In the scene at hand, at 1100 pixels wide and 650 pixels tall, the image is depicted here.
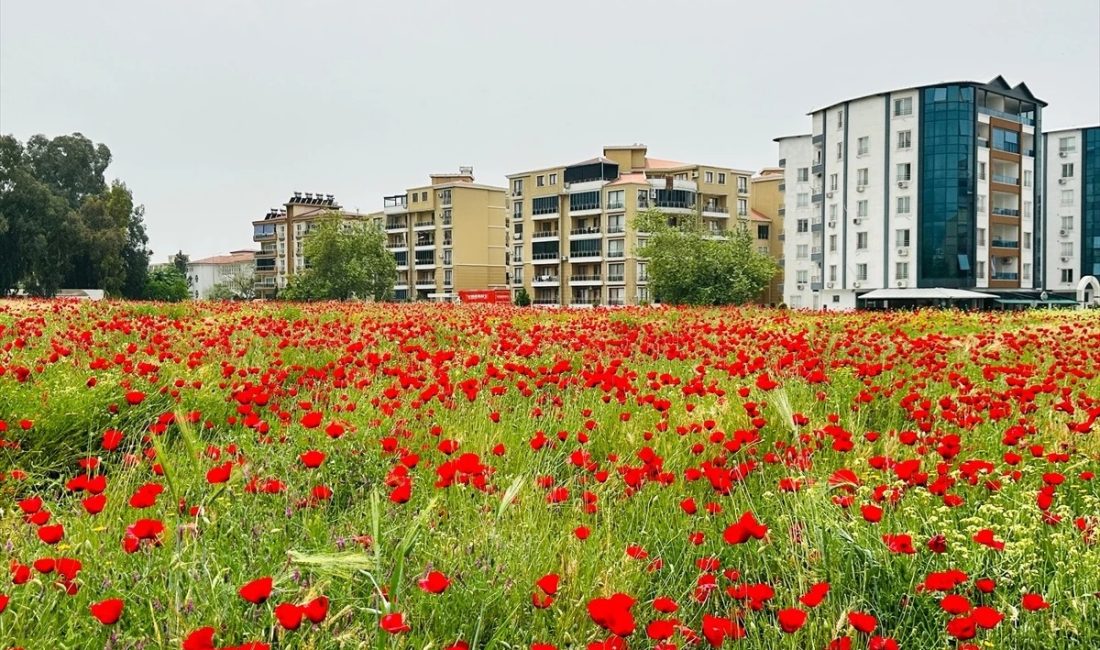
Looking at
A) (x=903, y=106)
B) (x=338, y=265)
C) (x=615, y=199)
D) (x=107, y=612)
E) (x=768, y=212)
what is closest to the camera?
(x=107, y=612)

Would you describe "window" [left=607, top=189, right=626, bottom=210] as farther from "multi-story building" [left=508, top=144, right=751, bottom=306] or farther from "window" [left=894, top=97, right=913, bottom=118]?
"window" [left=894, top=97, right=913, bottom=118]

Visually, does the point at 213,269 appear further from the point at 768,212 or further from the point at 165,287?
the point at 768,212

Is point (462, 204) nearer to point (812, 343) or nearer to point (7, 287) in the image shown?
point (7, 287)

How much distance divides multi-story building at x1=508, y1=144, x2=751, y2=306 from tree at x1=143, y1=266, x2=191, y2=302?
3503 centimetres

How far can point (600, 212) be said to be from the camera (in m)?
87.6

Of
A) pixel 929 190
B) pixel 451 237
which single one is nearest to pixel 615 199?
pixel 451 237

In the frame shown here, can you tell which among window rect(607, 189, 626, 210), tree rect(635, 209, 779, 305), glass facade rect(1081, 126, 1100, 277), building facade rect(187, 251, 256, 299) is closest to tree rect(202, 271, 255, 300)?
building facade rect(187, 251, 256, 299)

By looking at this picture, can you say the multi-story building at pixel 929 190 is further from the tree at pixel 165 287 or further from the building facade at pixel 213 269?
the building facade at pixel 213 269

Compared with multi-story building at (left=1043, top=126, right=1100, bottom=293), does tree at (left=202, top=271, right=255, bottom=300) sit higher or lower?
lower

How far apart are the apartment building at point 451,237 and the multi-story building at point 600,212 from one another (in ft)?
19.1

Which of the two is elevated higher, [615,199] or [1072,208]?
[615,199]

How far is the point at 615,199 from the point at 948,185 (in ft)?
110

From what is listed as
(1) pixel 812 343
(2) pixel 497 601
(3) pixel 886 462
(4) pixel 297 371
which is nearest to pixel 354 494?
(2) pixel 497 601

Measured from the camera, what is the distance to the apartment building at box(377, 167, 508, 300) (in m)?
98.9
